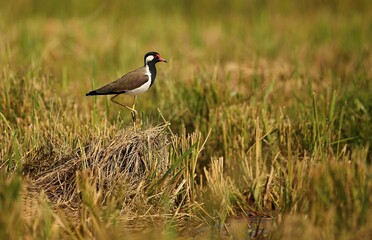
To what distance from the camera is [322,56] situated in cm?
920

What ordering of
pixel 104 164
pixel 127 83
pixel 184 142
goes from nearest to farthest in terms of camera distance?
1. pixel 104 164
2. pixel 184 142
3. pixel 127 83

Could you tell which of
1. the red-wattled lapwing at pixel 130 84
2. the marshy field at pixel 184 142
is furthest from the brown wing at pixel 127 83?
the marshy field at pixel 184 142

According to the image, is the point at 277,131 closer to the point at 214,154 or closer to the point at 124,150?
the point at 214,154

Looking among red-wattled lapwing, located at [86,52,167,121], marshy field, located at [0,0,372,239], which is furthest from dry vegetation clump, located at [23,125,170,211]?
red-wattled lapwing, located at [86,52,167,121]

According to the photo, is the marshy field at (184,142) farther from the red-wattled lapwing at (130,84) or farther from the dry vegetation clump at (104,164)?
the red-wattled lapwing at (130,84)

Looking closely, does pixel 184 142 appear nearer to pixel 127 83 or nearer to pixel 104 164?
pixel 104 164

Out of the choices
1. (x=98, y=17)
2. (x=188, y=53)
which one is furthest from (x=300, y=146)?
(x=98, y=17)

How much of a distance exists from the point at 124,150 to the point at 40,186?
508 millimetres

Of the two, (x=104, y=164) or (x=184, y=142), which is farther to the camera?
(x=184, y=142)

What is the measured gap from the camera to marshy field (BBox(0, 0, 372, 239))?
374cm

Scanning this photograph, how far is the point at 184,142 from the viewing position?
15.4ft

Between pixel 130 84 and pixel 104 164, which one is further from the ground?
pixel 130 84

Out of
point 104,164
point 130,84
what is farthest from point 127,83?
point 104,164

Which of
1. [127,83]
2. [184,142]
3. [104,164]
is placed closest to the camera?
[104,164]
